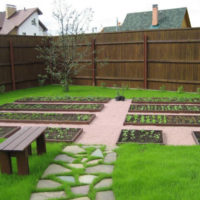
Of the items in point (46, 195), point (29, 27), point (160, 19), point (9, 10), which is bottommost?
point (46, 195)

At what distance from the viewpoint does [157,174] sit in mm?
3652

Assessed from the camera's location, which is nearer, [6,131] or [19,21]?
[6,131]

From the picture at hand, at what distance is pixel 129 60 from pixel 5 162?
10.1 m

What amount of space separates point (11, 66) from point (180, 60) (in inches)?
330

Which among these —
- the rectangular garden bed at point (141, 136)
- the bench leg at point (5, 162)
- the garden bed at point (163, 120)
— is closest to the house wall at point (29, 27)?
the garden bed at point (163, 120)

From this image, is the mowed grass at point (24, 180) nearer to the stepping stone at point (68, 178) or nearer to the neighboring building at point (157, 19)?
the stepping stone at point (68, 178)

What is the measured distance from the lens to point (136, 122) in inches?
275

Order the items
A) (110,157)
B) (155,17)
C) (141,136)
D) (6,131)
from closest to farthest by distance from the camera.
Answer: (110,157), (141,136), (6,131), (155,17)

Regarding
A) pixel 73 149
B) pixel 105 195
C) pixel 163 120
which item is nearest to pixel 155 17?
pixel 163 120

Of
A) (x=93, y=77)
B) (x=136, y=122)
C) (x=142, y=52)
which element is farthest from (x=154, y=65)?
(x=136, y=122)

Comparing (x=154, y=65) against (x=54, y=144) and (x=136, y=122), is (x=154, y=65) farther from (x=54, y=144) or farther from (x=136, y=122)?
(x=54, y=144)

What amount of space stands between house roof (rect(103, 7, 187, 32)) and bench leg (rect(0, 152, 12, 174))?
987 inches

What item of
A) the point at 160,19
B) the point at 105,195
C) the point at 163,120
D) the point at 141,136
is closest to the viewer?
the point at 105,195

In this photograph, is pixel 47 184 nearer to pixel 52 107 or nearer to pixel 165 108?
pixel 52 107
